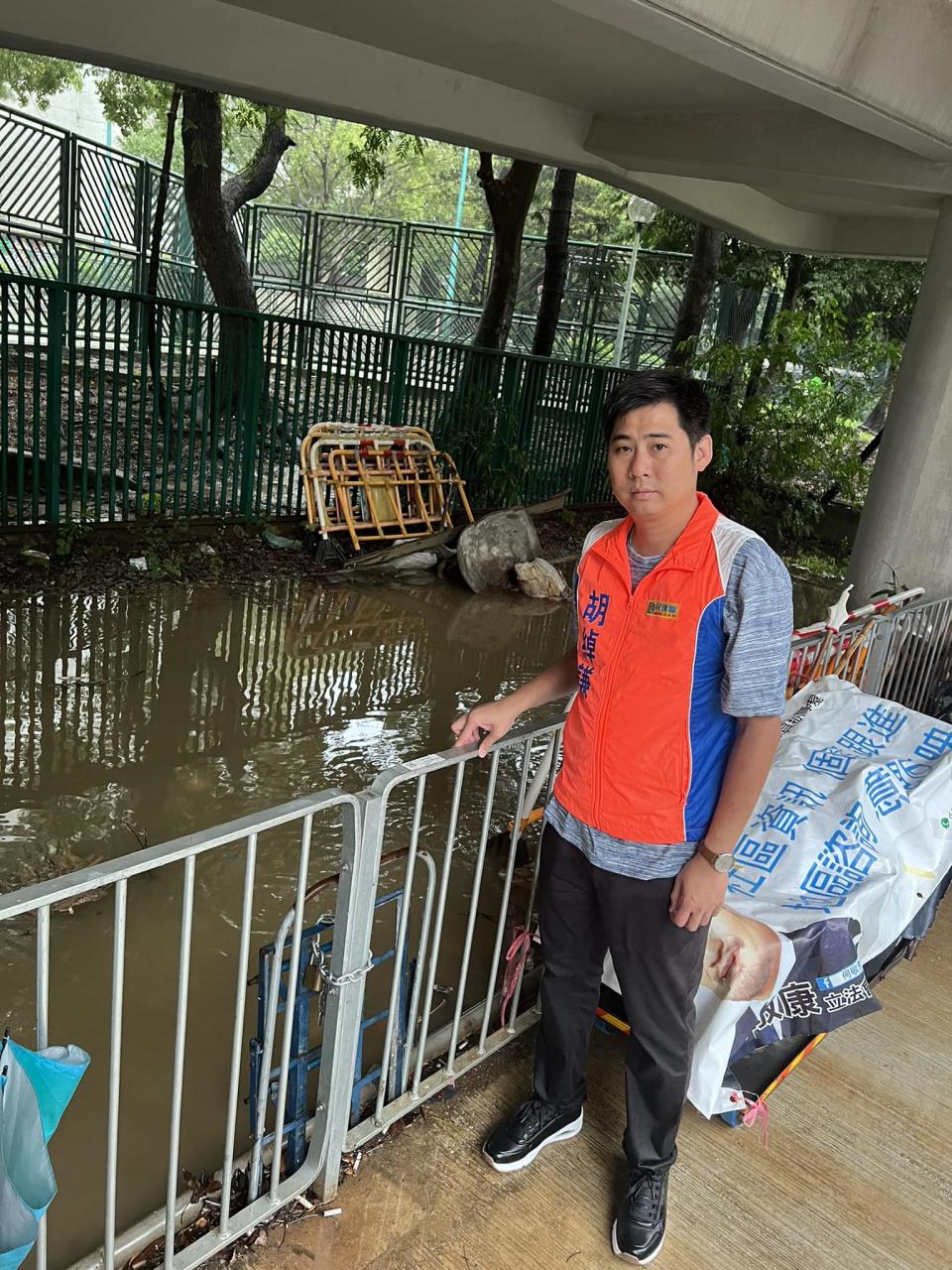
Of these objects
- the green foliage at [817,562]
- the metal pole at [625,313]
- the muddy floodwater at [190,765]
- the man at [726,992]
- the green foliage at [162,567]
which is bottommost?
the muddy floodwater at [190,765]

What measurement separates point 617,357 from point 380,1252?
711 inches

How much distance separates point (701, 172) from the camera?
796cm

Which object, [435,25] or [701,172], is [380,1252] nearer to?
[435,25]

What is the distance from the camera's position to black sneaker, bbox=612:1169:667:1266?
2.29 meters

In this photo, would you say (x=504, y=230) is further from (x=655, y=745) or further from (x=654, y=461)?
(x=655, y=745)

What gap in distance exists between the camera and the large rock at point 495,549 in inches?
346

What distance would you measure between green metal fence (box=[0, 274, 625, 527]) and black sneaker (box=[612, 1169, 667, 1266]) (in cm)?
681

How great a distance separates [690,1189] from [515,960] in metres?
0.73

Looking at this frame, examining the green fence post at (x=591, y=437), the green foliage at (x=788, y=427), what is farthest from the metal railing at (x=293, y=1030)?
the green foliage at (x=788, y=427)

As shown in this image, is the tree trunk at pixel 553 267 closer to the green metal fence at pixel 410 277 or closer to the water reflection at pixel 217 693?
the green metal fence at pixel 410 277

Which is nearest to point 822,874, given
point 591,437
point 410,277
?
point 591,437

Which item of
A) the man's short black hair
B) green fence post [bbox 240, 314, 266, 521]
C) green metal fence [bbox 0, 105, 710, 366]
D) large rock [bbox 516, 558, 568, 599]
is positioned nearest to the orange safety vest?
the man's short black hair

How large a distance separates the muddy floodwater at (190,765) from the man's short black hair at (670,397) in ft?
4.66

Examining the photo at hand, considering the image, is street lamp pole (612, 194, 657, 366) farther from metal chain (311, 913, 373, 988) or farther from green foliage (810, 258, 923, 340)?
metal chain (311, 913, 373, 988)
